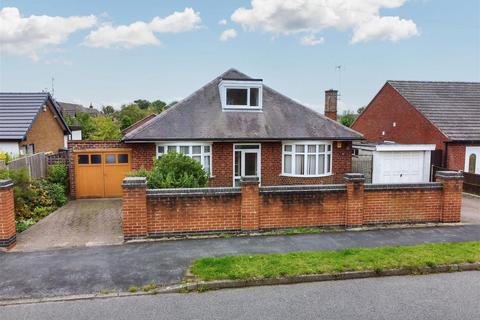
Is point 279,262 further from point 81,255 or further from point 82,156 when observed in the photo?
point 82,156

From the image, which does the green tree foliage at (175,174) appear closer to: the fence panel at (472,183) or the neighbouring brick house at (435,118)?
the fence panel at (472,183)

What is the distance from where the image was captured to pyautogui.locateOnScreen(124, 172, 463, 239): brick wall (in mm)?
9242

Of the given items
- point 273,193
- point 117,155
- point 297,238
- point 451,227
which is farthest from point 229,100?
point 451,227

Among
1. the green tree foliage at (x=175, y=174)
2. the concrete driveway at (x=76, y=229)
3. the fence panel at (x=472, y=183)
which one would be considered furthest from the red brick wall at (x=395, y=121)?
the concrete driveway at (x=76, y=229)

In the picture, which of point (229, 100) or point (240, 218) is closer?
→ point (240, 218)

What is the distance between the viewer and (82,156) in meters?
15.1

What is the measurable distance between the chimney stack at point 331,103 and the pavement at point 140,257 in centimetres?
1167

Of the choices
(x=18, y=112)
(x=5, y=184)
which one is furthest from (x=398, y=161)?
(x=18, y=112)

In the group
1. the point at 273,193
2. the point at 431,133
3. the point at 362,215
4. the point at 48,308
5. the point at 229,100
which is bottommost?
the point at 48,308

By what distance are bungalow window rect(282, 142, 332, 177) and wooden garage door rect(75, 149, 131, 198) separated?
6.74 metres

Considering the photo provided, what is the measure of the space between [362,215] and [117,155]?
33.2 ft

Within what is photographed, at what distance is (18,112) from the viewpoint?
17859 millimetres

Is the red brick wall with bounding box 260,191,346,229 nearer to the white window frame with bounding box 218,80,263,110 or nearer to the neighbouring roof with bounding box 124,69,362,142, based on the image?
the neighbouring roof with bounding box 124,69,362,142

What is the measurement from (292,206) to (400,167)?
9818 mm
